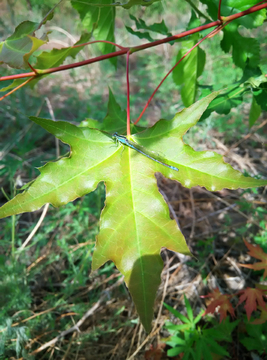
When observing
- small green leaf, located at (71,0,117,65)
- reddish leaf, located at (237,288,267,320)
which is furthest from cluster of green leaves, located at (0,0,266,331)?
reddish leaf, located at (237,288,267,320)

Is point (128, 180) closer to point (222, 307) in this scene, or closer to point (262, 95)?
point (262, 95)

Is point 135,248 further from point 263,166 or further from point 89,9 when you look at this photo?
point 263,166

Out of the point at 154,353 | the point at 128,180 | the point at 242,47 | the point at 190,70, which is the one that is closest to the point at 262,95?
the point at 242,47

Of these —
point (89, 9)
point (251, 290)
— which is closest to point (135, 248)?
point (251, 290)

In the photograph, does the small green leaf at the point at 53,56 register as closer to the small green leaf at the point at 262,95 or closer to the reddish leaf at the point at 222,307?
the small green leaf at the point at 262,95

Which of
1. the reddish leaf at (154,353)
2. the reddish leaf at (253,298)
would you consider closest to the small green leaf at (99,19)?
the reddish leaf at (253,298)

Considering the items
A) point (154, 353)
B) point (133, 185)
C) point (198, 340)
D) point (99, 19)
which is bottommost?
point (154, 353)

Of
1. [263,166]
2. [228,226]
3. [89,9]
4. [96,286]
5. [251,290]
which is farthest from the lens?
[263,166]

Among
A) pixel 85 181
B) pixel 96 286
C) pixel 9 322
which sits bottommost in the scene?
pixel 96 286
